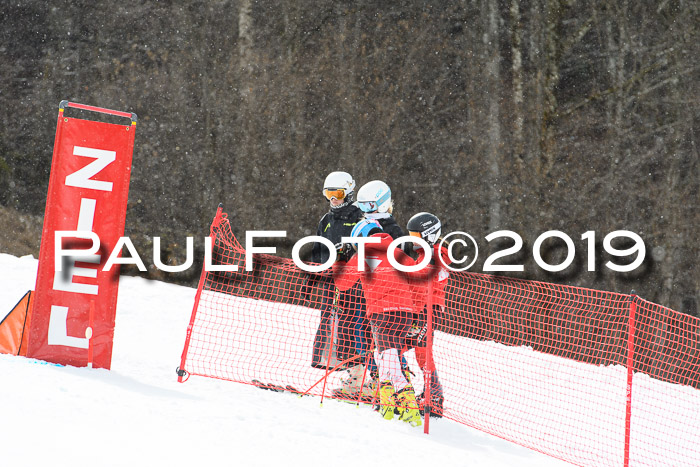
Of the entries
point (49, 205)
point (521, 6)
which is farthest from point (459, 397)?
point (521, 6)

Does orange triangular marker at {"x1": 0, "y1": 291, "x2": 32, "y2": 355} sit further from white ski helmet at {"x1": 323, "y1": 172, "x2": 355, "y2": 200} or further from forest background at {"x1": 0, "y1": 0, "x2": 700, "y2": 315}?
forest background at {"x1": 0, "y1": 0, "x2": 700, "y2": 315}

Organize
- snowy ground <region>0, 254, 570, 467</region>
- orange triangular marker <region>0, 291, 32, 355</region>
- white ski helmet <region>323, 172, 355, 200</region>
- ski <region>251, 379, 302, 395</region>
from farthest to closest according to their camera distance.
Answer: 1. white ski helmet <region>323, 172, 355, 200</region>
2. ski <region>251, 379, 302, 395</region>
3. orange triangular marker <region>0, 291, 32, 355</region>
4. snowy ground <region>0, 254, 570, 467</region>

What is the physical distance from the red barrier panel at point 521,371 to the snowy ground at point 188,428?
361mm

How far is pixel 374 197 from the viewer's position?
586 centimetres

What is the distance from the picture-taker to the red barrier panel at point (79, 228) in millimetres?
5098

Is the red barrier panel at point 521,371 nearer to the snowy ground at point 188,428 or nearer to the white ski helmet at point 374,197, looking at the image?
the snowy ground at point 188,428

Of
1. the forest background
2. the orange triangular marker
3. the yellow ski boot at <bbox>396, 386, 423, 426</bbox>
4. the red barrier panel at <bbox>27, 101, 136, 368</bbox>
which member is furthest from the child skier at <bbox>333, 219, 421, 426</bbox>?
the forest background

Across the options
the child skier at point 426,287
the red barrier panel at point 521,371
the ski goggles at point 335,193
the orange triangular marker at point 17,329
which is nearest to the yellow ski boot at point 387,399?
the red barrier panel at point 521,371

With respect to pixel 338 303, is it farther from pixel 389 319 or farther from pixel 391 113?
pixel 391 113

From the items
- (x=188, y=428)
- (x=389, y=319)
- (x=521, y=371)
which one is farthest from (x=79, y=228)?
(x=521, y=371)

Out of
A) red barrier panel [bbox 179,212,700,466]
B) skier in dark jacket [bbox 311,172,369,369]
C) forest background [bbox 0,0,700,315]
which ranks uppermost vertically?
forest background [bbox 0,0,700,315]

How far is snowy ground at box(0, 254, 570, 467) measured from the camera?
138 inches

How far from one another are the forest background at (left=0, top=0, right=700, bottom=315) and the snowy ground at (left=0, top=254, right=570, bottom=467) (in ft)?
16.7

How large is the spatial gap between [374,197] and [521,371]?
3.52 m
